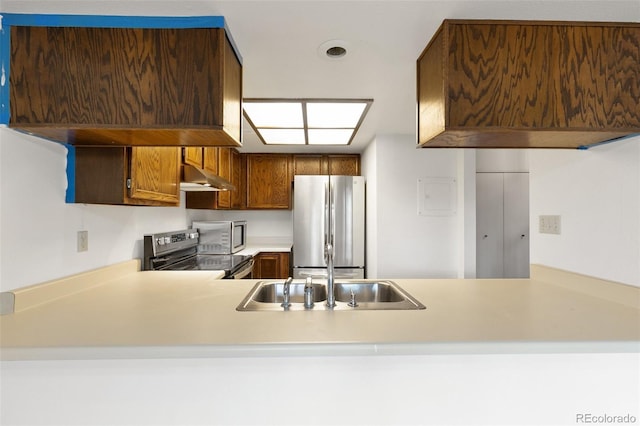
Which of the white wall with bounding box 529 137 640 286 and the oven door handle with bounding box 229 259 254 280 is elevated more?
the white wall with bounding box 529 137 640 286

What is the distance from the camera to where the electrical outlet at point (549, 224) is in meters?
1.61

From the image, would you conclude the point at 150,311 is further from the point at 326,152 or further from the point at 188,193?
the point at 326,152

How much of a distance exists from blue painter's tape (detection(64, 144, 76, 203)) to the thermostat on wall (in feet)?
9.01

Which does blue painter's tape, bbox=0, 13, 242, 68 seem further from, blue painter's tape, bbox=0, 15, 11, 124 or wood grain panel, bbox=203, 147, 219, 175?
wood grain panel, bbox=203, 147, 219, 175

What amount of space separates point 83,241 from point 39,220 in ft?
0.89

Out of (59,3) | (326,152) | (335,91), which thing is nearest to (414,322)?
(335,91)

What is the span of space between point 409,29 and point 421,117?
1.25 ft

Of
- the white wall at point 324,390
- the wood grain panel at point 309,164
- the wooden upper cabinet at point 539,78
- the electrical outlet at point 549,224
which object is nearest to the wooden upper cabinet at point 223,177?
the wood grain panel at point 309,164

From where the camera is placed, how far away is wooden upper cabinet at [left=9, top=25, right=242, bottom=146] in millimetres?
1187

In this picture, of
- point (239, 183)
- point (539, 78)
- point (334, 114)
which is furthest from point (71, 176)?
point (239, 183)

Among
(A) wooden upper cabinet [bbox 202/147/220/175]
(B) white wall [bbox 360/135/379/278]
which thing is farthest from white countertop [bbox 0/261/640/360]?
(B) white wall [bbox 360/135/379/278]

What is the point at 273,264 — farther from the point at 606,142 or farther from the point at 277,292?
the point at 606,142

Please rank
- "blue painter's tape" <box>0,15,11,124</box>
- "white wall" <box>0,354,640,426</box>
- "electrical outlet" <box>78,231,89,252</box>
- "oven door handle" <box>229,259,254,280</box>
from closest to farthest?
"white wall" <box>0,354,640,426</box>
"blue painter's tape" <box>0,15,11,124</box>
"electrical outlet" <box>78,231,89,252</box>
"oven door handle" <box>229,259,254,280</box>

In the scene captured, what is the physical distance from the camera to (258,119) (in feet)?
8.35
